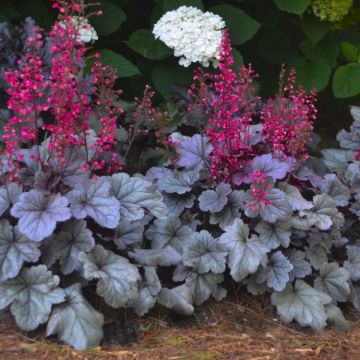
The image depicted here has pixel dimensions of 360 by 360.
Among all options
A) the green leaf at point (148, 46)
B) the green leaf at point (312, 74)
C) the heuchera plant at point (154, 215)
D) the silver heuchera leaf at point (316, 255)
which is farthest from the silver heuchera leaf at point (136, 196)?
the green leaf at point (312, 74)

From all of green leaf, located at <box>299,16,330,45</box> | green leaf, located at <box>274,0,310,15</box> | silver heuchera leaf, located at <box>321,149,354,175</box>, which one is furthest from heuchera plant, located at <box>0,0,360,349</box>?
green leaf, located at <box>299,16,330,45</box>

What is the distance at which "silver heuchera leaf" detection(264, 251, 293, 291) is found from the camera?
2.92 meters

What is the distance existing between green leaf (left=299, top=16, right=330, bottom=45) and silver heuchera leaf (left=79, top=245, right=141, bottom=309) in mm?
2213

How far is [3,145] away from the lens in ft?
10.8

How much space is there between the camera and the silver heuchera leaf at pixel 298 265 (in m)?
3.05

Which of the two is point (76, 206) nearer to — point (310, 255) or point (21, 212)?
point (21, 212)

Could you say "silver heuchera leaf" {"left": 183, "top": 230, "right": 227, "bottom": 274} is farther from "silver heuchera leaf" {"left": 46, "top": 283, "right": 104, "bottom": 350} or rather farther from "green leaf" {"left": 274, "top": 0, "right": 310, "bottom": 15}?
"green leaf" {"left": 274, "top": 0, "right": 310, "bottom": 15}

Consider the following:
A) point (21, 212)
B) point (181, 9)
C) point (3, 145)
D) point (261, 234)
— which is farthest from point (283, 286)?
point (181, 9)

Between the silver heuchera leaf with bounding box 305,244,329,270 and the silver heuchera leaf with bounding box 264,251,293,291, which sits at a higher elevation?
the silver heuchera leaf with bounding box 264,251,293,291

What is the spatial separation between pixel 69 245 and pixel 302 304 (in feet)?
3.39

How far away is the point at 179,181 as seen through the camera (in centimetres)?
321

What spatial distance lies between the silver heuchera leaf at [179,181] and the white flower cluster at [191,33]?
82 cm

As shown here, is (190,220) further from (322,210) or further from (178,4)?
(178,4)

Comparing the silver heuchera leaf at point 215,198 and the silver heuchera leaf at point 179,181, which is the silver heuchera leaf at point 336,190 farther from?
the silver heuchera leaf at point 179,181
